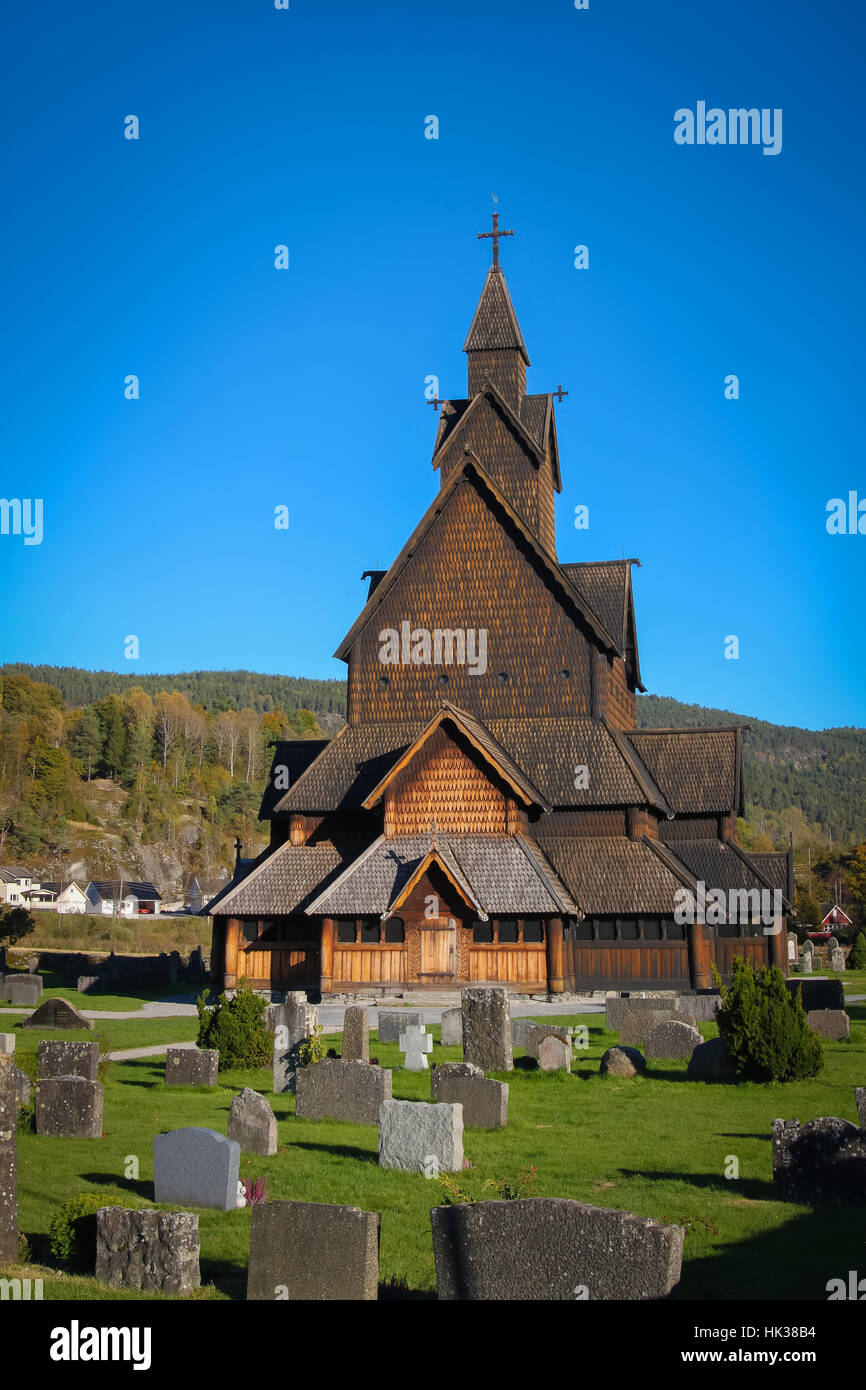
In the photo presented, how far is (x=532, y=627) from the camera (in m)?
40.1

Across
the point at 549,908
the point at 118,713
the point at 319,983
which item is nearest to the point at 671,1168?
the point at 549,908

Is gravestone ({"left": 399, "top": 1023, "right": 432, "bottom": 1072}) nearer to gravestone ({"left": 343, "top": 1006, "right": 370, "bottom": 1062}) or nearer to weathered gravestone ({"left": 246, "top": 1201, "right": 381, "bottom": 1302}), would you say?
gravestone ({"left": 343, "top": 1006, "right": 370, "bottom": 1062})

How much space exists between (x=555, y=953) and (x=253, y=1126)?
21287 millimetres

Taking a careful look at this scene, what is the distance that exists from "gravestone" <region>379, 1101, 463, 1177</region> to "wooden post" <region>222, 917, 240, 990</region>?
972 inches

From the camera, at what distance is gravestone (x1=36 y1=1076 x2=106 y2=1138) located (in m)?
14.9

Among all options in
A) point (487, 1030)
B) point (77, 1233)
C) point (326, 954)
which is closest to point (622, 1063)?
point (487, 1030)

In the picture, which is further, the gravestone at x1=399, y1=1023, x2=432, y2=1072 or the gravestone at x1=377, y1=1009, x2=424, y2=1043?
the gravestone at x1=377, y1=1009, x2=424, y2=1043

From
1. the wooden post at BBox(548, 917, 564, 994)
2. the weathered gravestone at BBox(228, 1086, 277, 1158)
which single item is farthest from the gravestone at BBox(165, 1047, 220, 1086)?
the wooden post at BBox(548, 917, 564, 994)

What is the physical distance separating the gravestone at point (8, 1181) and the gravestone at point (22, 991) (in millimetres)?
26797

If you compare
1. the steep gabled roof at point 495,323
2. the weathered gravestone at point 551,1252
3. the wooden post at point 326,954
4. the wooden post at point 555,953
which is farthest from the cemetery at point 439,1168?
the steep gabled roof at point 495,323

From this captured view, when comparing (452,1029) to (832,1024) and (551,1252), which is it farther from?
(551,1252)

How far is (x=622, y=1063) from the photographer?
19328 mm

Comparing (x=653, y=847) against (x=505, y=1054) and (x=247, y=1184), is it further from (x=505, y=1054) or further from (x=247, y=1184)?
(x=247, y=1184)
